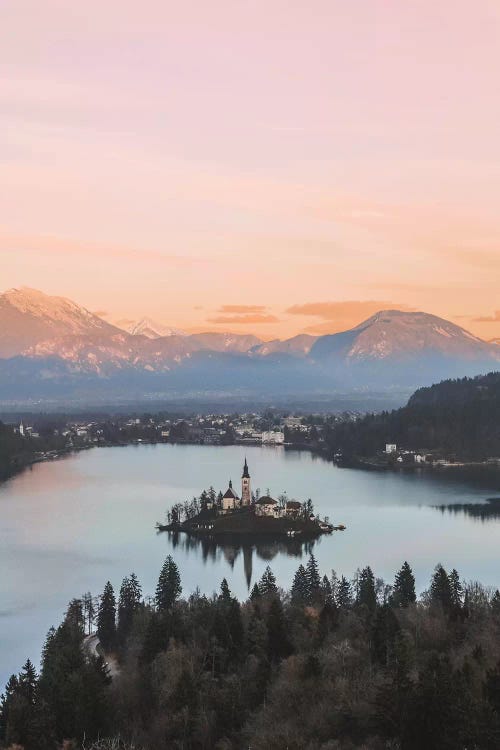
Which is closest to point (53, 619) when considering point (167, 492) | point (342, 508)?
point (342, 508)

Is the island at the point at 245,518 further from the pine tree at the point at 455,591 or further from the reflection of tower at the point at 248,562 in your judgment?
the pine tree at the point at 455,591

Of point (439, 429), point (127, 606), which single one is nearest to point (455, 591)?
point (127, 606)

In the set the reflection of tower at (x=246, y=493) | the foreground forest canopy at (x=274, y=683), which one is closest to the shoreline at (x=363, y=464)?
the reflection of tower at (x=246, y=493)

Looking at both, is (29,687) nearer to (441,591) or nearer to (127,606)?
(127,606)

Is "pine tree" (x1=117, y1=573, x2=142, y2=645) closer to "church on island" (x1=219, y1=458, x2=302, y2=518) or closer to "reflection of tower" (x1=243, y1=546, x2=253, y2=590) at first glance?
"reflection of tower" (x1=243, y1=546, x2=253, y2=590)

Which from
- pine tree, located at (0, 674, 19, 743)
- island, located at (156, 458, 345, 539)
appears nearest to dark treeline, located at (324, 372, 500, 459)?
island, located at (156, 458, 345, 539)

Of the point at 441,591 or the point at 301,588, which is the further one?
the point at 301,588
